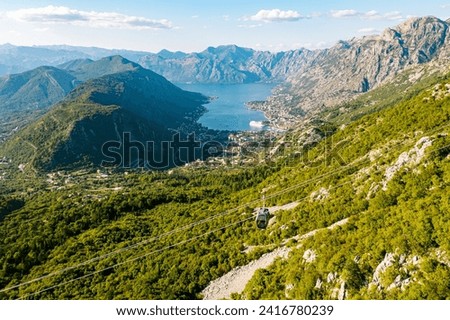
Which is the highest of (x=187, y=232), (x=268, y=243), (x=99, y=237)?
(x=268, y=243)

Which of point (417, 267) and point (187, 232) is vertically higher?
point (417, 267)

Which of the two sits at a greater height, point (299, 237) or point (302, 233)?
point (302, 233)

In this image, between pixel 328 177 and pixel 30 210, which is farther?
pixel 30 210

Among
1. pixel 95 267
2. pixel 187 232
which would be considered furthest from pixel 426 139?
pixel 95 267

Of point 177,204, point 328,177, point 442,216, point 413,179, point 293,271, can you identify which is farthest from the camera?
point 177,204

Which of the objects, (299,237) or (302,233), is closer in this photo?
(299,237)

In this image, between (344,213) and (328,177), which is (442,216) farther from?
(328,177)
